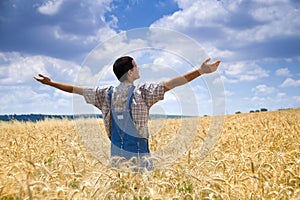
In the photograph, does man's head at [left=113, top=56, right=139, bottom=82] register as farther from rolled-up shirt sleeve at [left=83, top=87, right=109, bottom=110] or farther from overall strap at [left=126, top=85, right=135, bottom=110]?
rolled-up shirt sleeve at [left=83, top=87, right=109, bottom=110]

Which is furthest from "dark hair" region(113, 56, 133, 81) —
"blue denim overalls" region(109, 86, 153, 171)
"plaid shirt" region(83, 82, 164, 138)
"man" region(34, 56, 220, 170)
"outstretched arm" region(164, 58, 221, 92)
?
"outstretched arm" region(164, 58, 221, 92)

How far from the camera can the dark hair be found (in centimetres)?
564

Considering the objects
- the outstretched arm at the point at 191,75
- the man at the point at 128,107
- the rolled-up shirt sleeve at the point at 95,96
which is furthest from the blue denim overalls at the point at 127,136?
the outstretched arm at the point at 191,75

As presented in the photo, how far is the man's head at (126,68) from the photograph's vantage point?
18.5 feet

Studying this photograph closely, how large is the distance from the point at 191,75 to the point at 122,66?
1.13 meters

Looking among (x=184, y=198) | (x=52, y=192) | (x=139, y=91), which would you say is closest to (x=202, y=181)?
(x=184, y=198)

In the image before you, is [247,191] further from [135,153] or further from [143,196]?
[135,153]

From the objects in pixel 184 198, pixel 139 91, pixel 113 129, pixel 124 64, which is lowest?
pixel 184 198

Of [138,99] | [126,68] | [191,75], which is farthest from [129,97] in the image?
[191,75]

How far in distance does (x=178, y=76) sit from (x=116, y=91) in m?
1.05

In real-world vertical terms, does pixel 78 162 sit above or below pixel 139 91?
below

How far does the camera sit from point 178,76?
5266 millimetres

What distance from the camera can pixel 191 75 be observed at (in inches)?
204

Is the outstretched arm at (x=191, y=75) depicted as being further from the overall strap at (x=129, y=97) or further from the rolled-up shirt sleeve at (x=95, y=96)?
the rolled-up shirt sleeve at (x=95, y=96)
